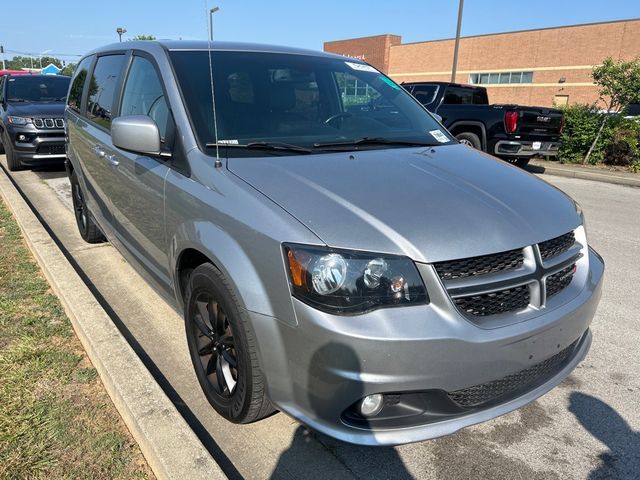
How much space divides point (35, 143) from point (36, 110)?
689 millimetres

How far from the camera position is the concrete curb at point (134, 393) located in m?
2.10

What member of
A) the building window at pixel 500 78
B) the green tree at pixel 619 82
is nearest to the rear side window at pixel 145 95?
the green tree at pixel 619 82

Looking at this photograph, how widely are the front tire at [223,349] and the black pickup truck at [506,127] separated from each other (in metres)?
7.94

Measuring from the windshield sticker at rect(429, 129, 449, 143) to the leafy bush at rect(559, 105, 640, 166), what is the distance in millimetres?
10468

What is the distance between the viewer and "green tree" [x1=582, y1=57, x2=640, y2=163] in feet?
37.4

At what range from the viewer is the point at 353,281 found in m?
1.88

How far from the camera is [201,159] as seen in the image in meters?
2.48

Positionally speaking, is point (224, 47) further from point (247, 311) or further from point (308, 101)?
point (247, 311)

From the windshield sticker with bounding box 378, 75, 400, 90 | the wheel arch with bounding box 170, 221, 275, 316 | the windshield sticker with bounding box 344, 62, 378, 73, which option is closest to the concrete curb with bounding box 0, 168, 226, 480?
the wheel arch with bounding box 170, 221, 275, 316

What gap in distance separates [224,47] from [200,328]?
1820 millimetres

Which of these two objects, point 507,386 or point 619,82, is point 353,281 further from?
point 619,82

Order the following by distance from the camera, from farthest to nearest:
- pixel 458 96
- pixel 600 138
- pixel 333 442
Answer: pixel 600 138
pixel 458 96
pixel 333 442

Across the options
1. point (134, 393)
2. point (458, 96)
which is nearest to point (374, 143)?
point (134, 393)

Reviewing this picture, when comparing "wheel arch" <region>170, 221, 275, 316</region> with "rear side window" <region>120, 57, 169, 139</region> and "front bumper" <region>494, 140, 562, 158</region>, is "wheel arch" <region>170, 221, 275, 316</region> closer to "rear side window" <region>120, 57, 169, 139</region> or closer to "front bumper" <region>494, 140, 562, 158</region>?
"rear side window" <region>120, 57, 169, 139</region>
